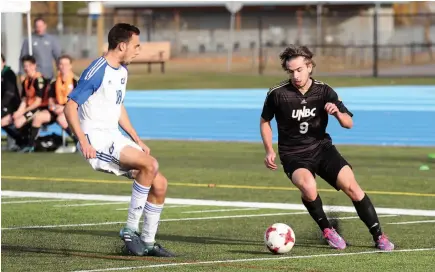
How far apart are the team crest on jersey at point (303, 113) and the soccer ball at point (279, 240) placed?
100cm

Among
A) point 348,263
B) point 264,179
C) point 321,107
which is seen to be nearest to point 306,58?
point 321,107

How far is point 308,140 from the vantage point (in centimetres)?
948

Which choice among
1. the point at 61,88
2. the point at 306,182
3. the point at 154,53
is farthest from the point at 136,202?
the point at 154,53

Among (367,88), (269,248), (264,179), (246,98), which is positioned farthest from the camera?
(367,88)

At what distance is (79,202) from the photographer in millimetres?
12688

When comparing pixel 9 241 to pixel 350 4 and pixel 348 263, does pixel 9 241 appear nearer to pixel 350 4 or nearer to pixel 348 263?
pixel 348 263

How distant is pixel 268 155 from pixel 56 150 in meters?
10.2

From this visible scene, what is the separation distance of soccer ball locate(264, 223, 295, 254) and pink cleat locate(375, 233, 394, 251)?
727 mm

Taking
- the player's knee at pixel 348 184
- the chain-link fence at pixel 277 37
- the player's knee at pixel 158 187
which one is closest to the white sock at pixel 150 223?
the player's knee at pixel 158 187

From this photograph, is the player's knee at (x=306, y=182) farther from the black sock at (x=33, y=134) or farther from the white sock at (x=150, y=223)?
the black sock at (x=33, y=134)

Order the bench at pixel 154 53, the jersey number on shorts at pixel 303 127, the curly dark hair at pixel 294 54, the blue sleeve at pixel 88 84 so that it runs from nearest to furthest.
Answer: the blue sleeve at pixel 88 84 < the curly dark hair at pixel 294 54 < the jersey number on shorts at pixel 303 127 < the bench at pixel 154 53

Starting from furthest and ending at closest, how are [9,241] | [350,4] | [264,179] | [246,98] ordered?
[350,4] < [246,98] < [264,179] < [9,241]

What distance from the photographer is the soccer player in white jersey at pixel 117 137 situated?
8727mm

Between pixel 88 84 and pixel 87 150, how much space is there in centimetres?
52
